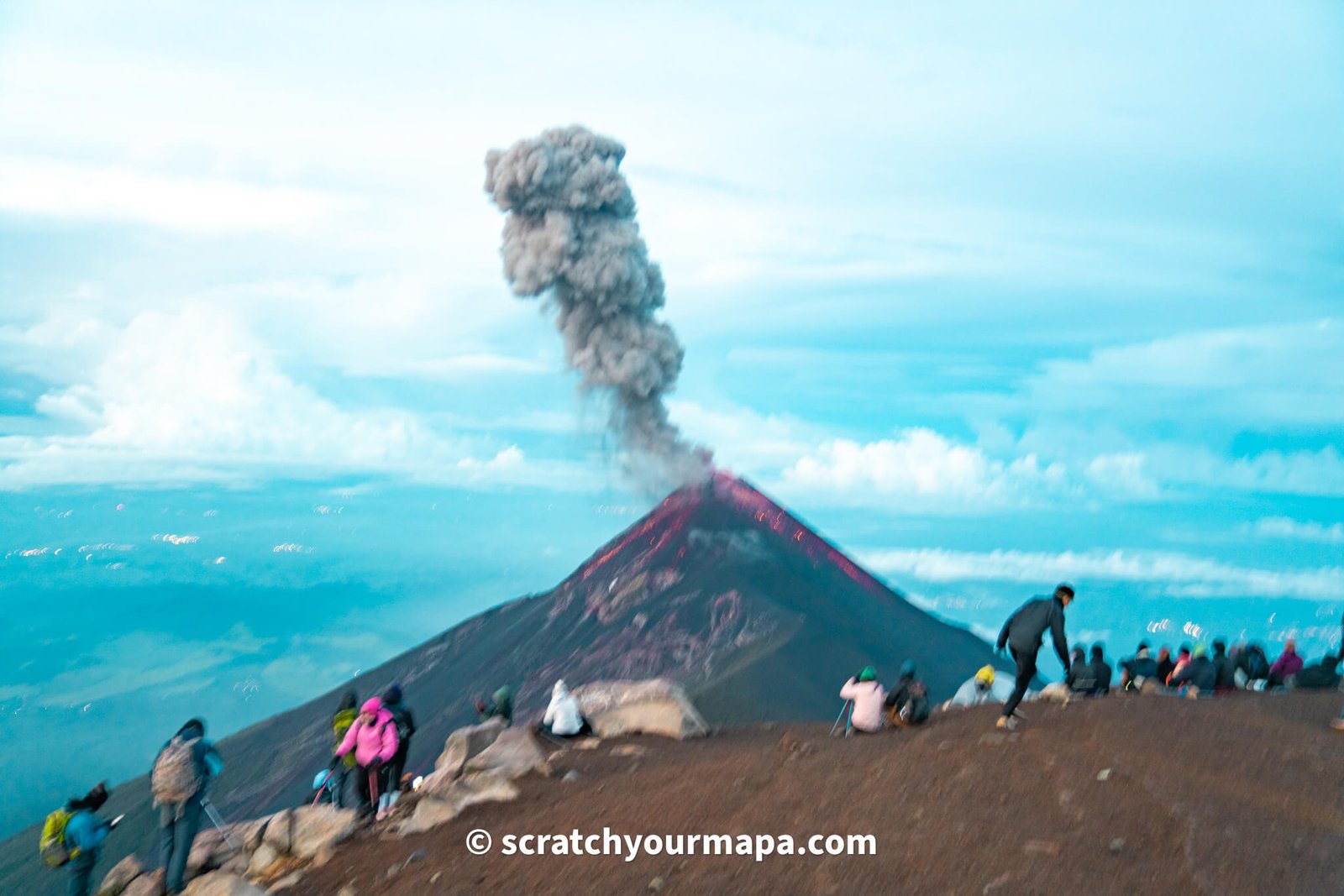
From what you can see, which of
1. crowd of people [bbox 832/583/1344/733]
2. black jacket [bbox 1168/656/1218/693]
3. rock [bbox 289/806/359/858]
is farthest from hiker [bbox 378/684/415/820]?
black jacket [bbox 1168/656/1218/693]

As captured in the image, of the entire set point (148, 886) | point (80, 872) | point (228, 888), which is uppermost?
point (228, 888)

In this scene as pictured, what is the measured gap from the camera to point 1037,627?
1177 centimetres

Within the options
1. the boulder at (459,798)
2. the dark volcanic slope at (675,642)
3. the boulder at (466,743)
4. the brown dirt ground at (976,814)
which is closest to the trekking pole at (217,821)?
the brown dirt ground at (976,814)

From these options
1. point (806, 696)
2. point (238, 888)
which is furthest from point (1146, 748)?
point (806, 696)

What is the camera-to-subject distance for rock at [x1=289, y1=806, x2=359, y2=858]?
1158cm

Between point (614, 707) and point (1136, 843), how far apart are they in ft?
29.1

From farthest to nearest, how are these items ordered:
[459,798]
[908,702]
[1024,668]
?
[908,702] → [1024,668] → [459,798]

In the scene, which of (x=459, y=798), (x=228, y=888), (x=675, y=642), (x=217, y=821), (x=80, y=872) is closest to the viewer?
(x=228, y=888)

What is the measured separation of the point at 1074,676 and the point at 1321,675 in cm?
366

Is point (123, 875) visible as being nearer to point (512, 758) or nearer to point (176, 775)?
point (176, 775)

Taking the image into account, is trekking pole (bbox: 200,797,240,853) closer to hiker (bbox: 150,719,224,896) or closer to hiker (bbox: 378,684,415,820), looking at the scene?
hiker (bbox: 150,719,224,896)

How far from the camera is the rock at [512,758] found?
12.8 metres

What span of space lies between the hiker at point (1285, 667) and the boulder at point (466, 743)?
12.4 m

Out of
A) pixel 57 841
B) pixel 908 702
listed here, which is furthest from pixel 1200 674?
pixel 57 841
